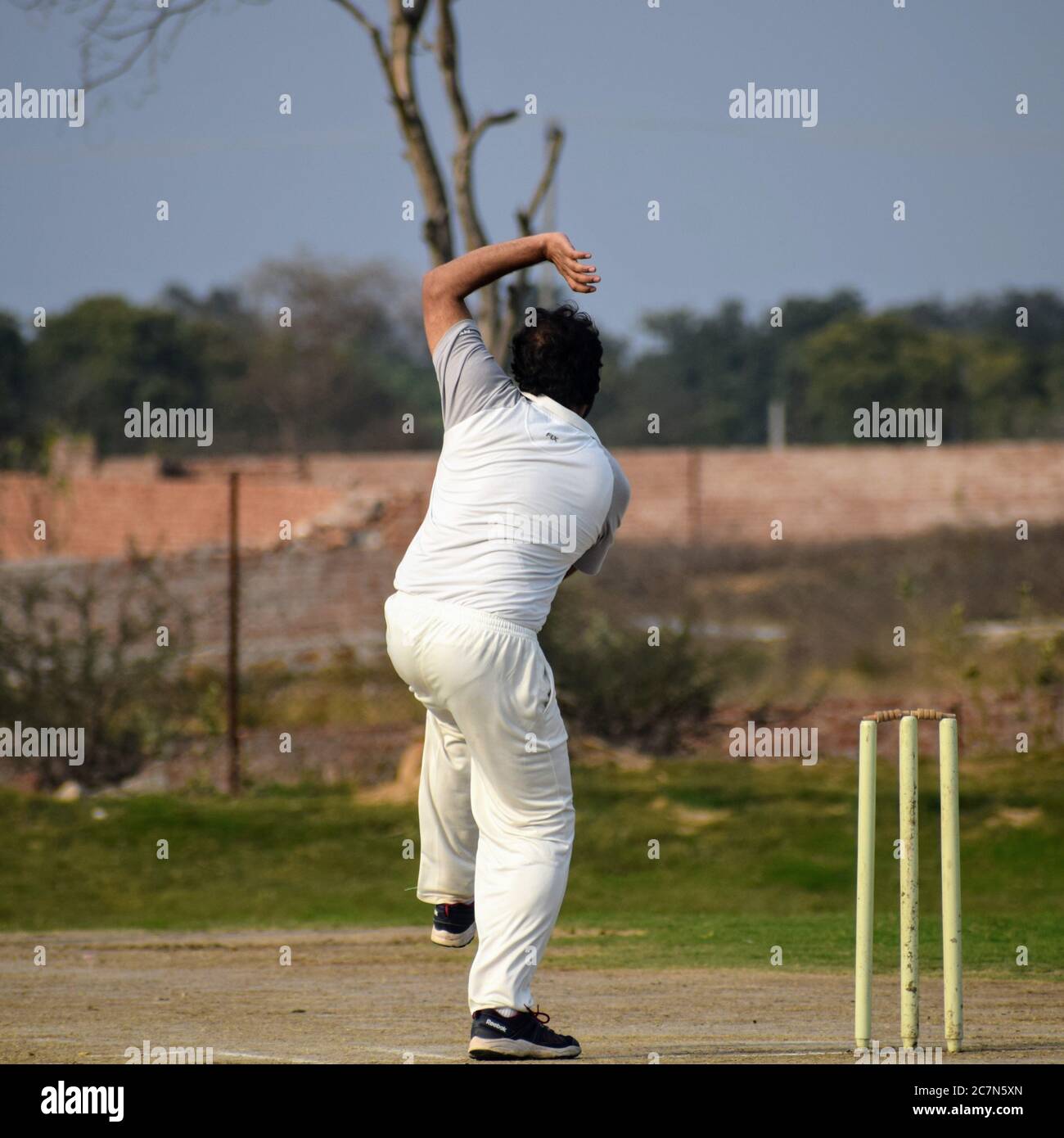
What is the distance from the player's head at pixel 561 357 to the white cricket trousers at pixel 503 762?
0.76m

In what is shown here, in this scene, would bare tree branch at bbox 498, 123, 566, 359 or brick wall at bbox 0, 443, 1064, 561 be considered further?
brick wall at bbox 0, 443, 1064, 561

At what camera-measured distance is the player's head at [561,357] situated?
518 cm

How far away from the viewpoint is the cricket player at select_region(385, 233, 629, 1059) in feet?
16.1

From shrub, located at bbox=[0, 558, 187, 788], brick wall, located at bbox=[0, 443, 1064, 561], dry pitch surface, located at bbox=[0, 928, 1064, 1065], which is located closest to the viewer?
dry pitch surface, located at bbox=[0, 928, 1064, 1065]

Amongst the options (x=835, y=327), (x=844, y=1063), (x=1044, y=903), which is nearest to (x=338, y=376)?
(x=835, y=327)

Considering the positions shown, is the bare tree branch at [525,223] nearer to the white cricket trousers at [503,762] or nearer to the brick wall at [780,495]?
the white cricket trousers at [503,762]

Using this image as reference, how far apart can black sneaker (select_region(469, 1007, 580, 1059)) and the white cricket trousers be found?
4cm

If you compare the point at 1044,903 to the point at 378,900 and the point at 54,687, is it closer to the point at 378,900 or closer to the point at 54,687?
the point at 378,900

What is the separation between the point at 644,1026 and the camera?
5.95 metres

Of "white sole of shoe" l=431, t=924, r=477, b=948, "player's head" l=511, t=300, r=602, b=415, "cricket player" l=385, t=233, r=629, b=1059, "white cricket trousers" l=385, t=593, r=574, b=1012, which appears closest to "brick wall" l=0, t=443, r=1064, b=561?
"white sole of shoe" l=431, t=924, r=477, b=948

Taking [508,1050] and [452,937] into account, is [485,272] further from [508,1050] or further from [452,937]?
[508,1050]

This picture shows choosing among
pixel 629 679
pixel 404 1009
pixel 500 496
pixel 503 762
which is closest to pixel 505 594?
pixel 500 496

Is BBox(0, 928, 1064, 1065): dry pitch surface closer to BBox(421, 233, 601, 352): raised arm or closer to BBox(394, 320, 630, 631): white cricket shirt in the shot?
BBox(394, 320, 630, 631): white cricket shirt
